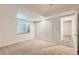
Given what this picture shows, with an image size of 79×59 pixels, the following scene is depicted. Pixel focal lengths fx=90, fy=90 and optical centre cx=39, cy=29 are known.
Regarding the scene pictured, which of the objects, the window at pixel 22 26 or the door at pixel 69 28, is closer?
the door at pixel 69 28

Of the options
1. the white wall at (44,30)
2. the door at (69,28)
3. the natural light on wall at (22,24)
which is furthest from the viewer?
the white wall at (44,30)

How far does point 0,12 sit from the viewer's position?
2270mm

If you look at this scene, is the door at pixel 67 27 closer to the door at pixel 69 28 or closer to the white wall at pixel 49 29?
the door at pixel 69 28

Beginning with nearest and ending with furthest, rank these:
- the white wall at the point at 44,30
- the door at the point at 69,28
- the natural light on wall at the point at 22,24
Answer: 1. the door at the point at 69,28
2. the natural light on wall at the point at 22,24
3. the white wall at the point at 44,30

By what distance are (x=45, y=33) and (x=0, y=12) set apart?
51.3 inches

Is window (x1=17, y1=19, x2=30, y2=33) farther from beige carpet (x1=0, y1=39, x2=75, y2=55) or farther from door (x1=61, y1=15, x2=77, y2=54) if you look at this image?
door (x1=61, y1=15, x2=77, y2=54)

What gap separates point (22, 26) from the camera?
247 cm

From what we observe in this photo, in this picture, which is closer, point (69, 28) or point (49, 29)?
point (69, 28)

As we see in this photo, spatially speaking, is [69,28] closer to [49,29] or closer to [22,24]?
[49,29]

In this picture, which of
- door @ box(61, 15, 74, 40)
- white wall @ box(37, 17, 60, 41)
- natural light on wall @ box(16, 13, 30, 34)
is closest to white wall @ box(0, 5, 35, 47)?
natural light on wall @ box(16, 13, 30, 34)

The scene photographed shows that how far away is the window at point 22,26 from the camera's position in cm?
240

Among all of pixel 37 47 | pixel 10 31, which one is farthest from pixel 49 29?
pixel 10 31

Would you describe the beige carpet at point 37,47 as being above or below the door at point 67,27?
below

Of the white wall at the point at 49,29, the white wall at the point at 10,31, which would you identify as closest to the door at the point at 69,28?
the white wall at the point at 49,29
